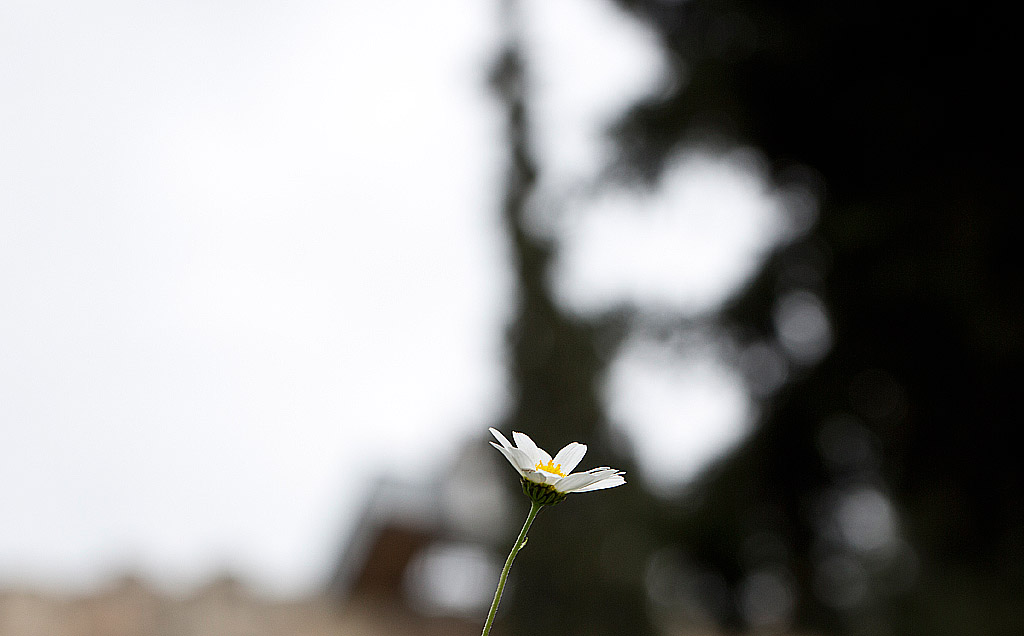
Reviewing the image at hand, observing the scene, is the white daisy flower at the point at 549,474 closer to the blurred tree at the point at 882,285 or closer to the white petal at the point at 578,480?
the white petal at the point at 578,480

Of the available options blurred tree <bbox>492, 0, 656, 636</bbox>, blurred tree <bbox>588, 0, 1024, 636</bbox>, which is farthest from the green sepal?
blurred tree <bbox>588, 0, 1024, 636</bbox>

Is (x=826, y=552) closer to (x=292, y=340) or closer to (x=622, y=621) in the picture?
(x=622, y=621)

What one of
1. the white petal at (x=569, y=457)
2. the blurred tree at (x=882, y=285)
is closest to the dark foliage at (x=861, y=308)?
the blurred tree at (x=882, y=285)

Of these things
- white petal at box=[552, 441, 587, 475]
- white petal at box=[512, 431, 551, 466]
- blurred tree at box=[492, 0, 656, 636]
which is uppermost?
white petal at box=[512, 431, 551, 466]

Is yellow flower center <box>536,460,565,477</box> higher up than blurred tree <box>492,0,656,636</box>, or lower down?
higher up

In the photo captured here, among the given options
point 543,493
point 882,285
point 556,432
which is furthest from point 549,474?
point 882,285

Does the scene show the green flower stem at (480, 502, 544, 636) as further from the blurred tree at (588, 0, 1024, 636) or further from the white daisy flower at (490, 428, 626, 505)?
the blurred tree at (588, 0, 1024, 636)
